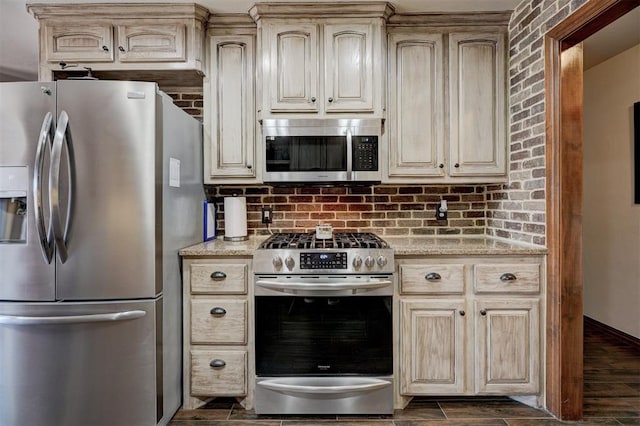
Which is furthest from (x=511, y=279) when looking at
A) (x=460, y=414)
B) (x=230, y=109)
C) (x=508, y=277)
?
(x=230, y=109)

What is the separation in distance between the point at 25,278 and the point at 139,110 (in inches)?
39.6

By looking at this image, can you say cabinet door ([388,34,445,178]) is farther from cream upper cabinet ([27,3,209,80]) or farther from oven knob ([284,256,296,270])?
cream upper cabinet ([27,3,209,80])

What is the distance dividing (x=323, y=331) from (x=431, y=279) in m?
0.70

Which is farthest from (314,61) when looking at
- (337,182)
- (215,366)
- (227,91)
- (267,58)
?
(215,366)

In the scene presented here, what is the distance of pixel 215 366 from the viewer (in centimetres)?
215

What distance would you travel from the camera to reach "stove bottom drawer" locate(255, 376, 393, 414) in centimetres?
209

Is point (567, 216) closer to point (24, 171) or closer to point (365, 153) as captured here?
point (365, 153)

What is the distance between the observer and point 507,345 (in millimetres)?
2156

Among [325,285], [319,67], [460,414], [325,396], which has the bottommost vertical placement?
[460,414]

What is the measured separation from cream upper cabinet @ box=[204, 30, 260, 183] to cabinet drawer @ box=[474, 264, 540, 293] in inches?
64.3

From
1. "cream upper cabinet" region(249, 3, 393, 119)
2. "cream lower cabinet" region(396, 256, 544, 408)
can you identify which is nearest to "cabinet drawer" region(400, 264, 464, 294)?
"cream lower cabinet" region(396, 256, 544, 408)

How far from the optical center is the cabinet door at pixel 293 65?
8.03 ft

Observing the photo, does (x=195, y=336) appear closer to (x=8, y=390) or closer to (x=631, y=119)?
(x=8, y=390)

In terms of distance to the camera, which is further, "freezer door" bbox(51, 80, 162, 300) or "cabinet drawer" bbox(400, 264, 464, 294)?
"cabinet drawer" bbox(400, 264, 464, 294)
